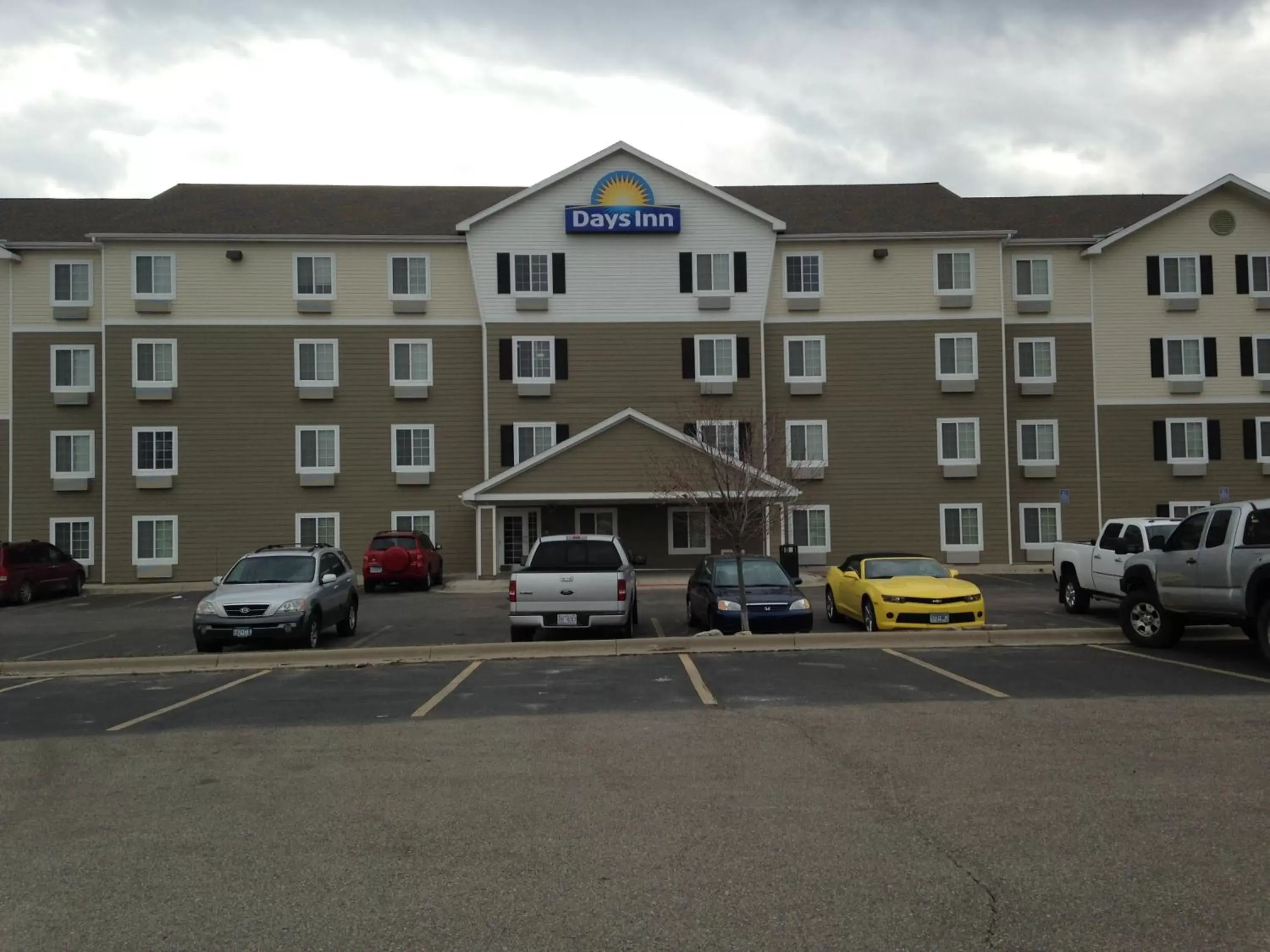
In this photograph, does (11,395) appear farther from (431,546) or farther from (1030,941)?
(1030,941)

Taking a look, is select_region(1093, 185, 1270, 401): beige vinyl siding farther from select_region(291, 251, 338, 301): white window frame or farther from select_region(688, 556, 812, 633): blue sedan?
select_region(291, 251, 338, 301): white window frame

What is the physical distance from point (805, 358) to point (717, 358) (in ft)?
10.3

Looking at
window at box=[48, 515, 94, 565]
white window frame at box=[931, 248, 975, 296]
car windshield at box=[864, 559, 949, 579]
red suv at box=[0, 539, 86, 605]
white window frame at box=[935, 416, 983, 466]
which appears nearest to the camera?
car windshield at box=[864, 559, 949, 579]

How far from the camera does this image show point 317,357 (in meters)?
36.3

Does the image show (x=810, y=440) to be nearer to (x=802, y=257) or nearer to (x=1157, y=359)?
(x=802, y=257)

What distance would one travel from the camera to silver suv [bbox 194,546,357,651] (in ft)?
53.5

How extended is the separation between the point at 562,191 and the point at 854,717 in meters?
29.0

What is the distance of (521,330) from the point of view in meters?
36.1

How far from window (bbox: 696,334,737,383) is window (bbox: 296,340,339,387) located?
12.4 metres

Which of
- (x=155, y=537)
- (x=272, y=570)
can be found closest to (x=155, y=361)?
(x=155, y=537)

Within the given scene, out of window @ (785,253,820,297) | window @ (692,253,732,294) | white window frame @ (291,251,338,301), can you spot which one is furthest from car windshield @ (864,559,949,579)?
white window frame @ (291,251,338,301)

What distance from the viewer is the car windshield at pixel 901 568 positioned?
59.7ft

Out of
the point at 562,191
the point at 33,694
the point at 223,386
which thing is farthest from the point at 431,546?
the point at 33,694

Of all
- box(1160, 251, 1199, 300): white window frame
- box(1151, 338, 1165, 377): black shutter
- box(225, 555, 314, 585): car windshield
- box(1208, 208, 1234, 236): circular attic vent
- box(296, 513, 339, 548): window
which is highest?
box(1208, 208, 1234, 236): circular attic vent
